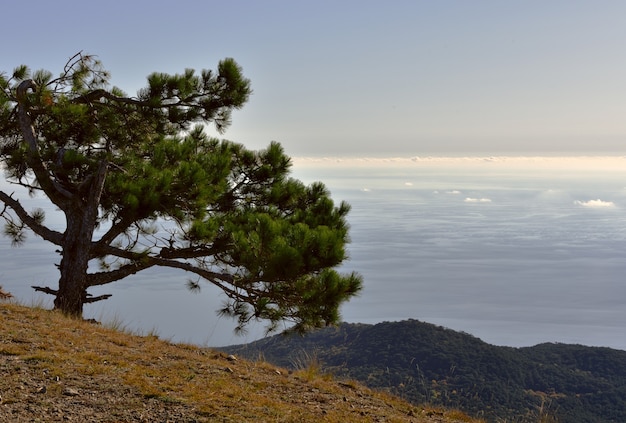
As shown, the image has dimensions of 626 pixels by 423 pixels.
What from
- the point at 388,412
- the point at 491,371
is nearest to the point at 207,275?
the point at 388,412

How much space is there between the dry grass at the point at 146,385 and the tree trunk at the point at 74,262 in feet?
4.58

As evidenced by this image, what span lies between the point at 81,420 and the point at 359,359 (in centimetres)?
4537

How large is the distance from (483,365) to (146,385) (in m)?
48.8

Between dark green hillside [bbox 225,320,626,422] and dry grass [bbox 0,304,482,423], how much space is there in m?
30.0

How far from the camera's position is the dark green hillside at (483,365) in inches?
1626

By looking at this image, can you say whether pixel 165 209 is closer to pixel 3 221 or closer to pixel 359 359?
pixel 3 221

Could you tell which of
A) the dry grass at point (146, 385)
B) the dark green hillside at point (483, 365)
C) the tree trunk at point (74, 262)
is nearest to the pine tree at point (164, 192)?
the tree trunk at point (74, 262)

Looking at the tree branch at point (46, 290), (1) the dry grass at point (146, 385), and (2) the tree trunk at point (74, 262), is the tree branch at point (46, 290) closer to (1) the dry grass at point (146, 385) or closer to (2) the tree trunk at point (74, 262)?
(2) the tree trunk at point (74, 262)

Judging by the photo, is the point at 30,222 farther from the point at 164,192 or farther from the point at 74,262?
the point at 164,192

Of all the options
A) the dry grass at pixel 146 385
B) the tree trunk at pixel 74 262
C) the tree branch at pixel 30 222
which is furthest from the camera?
the tree branch at pixel 30 222

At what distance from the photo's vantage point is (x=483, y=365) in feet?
164

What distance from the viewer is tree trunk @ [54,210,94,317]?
11.1 metres

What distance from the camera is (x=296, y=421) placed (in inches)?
235

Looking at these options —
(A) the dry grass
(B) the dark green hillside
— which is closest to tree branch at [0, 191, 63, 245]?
(A) the dry grass
